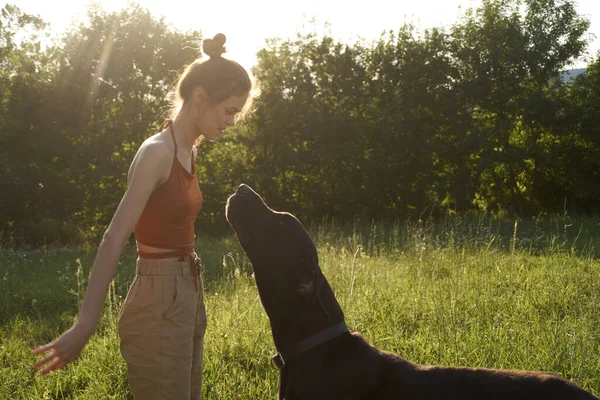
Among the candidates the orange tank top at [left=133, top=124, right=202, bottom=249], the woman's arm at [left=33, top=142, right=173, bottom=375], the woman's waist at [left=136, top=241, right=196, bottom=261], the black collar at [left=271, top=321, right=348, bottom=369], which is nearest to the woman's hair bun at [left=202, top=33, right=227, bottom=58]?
the orange tank top at [left=133, top=124, right=202, bottom=249]

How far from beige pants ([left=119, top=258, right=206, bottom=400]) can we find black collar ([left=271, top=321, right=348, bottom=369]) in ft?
1.51

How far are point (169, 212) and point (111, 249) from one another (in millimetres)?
385

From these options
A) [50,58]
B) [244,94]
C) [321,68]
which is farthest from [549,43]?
[244,94]

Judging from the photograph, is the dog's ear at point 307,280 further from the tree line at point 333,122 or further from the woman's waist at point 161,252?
the tree line at point 333,122

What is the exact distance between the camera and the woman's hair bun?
286 cm

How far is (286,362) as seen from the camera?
8.16ft

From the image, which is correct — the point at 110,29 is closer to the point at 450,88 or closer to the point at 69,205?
the point at 69,205

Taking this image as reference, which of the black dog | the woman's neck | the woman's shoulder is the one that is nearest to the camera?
the black dog

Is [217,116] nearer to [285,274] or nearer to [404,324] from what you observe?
[285,274]

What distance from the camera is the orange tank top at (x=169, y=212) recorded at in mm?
2508

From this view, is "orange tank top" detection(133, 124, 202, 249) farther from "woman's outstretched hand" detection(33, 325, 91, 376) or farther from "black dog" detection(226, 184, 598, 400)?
"woman's outstretched hand" detection(33, 325, 91, 376)

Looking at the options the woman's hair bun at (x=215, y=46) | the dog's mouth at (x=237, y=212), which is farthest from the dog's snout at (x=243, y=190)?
the woman's hair bun at (x=215, y=46)

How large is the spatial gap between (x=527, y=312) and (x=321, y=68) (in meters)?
15.8

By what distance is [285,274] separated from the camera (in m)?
2.56
